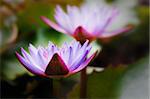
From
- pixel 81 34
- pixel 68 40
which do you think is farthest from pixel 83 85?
pixel 68 40

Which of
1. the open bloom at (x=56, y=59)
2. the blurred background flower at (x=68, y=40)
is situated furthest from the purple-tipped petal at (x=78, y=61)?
the blurred background flower at (x=68, y=40)

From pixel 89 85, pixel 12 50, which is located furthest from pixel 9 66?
pixel 89 85

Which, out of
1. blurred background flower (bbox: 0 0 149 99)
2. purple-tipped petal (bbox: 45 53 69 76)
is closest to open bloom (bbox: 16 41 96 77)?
purple-tipped petal (bbox: 45 53 69 76)

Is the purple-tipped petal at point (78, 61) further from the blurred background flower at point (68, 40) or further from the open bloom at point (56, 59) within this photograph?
the blurred background flower at point (68, 40)

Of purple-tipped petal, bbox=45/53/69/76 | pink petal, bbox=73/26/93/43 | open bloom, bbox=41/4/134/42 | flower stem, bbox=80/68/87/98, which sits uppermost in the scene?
open bloom, bbox=41/4/134/42

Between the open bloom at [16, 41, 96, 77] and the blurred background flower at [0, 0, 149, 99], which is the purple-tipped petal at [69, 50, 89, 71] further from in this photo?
the blurred background flower at [0, 0, 149, 99]

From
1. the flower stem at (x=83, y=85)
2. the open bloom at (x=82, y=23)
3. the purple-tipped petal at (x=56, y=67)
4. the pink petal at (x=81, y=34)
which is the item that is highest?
the open bloom at (x=82, y=23)

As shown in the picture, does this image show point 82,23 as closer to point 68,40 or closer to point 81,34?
point 81,34
